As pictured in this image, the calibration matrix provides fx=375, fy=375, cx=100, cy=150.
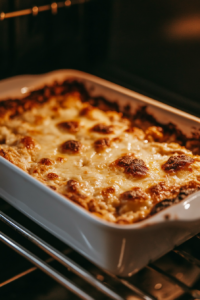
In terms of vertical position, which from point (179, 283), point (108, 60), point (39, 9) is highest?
point (39, 9)

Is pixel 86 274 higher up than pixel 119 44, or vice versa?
pixel 119 44

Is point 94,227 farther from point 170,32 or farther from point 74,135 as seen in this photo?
point 170,32

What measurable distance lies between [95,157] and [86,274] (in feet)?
1.47

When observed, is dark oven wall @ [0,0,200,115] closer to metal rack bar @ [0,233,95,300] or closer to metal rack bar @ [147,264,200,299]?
metal rack bar @ [147,264,200,299]

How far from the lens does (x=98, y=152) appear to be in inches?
47.1

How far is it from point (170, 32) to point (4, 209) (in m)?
0.83

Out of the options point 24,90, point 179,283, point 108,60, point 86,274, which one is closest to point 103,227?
point 86,274

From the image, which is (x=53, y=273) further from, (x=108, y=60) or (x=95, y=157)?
(x=108, y=60)

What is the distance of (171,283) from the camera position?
0.93 metres

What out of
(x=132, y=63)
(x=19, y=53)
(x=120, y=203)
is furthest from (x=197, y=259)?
(x=19, y=53)

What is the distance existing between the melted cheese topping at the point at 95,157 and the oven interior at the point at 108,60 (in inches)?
6.3

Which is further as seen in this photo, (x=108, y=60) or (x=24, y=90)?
(x=108, y=60)

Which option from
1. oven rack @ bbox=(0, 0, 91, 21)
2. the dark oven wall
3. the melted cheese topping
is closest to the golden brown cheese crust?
the melted cheese topping

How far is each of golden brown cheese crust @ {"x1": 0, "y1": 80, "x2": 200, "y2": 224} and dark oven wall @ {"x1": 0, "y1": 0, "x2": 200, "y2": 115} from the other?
0.14 m
